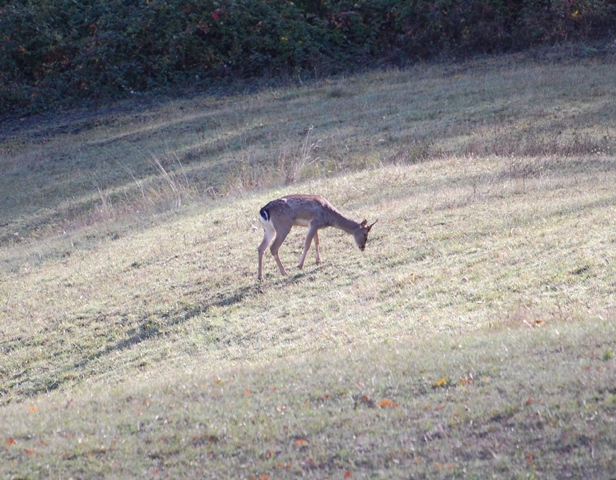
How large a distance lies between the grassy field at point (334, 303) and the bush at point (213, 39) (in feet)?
26.9

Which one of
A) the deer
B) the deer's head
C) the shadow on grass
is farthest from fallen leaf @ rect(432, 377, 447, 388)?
the deer's head

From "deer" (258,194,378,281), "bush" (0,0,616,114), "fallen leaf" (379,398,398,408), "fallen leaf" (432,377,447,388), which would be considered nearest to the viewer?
"fallen leaf" (379,398,398,408)

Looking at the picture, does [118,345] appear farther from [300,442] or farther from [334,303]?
[300,442]

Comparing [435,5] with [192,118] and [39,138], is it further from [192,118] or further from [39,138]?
[39,138]

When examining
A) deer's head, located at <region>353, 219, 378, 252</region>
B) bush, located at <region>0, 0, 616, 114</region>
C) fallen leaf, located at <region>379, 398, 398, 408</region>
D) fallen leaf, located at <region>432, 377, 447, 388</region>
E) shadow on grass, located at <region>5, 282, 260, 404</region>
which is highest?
bush, located at <region>0, 0, 616, 114</region>

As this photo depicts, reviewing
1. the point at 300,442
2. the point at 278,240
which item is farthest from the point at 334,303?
the point at 300,442

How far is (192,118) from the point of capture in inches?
1103

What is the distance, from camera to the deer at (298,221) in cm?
1191

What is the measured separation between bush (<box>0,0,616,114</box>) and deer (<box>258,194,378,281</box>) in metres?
21.2

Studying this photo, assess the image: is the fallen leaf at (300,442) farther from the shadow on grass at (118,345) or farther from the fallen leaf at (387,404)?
the shadow on grass at (118,345)

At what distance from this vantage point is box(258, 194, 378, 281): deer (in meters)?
11.9

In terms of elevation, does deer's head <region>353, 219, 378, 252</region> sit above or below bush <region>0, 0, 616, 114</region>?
below

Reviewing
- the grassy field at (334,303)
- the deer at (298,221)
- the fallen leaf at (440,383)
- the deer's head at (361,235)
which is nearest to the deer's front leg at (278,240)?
the deer at (298,221)

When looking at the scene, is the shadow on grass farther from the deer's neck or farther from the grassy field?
the deer's neck
